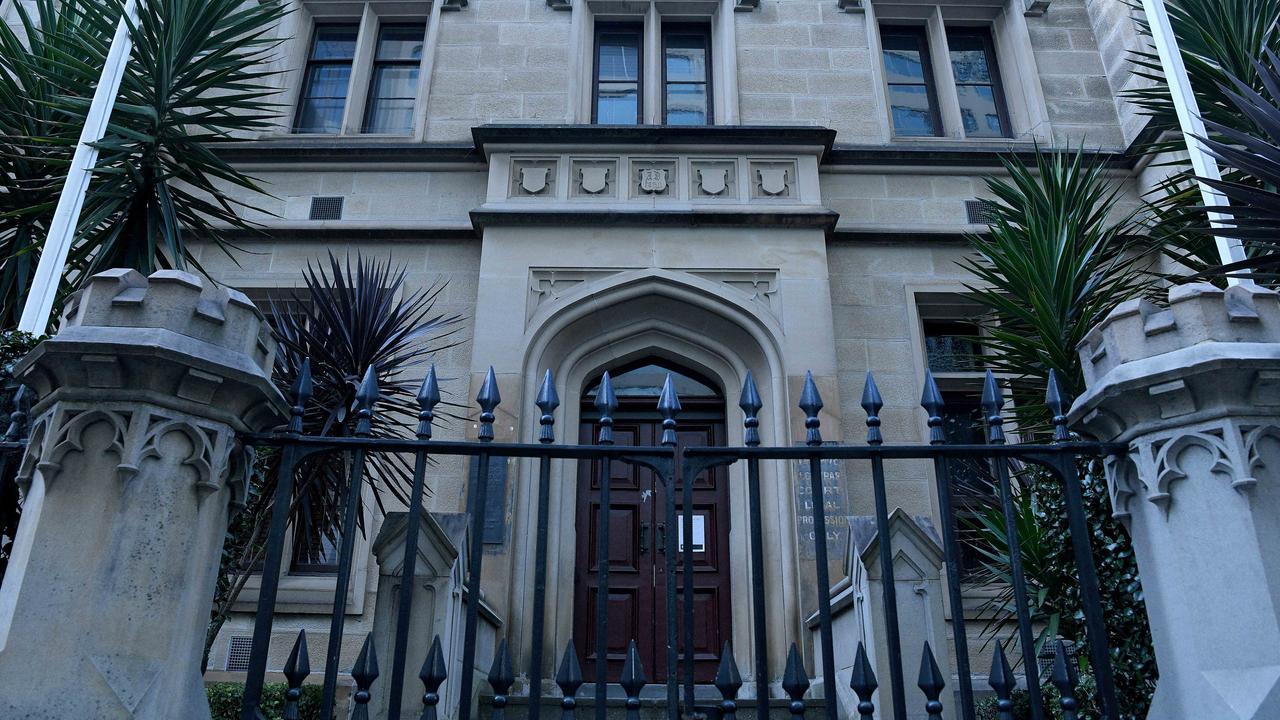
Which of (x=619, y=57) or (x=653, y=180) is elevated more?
(x=619, y=57)

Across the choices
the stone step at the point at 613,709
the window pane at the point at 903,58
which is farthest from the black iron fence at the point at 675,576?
the window pane at the point at 903,58

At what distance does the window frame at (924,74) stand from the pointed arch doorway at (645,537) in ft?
13.2

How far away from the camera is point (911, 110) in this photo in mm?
10594

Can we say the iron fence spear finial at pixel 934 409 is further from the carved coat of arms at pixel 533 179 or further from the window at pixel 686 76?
the window at pixel 686 76

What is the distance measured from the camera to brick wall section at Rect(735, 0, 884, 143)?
9.95m

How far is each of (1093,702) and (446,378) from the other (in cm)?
580

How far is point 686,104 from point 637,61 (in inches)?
37.2

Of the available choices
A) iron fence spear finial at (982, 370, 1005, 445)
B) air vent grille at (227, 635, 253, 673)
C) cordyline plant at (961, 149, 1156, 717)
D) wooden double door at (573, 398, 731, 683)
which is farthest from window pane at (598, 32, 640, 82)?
iron fence spear finial at (982, 370, 1005, 445)

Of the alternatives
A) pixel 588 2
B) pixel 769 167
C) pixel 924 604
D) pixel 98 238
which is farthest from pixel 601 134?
pixel 924 604

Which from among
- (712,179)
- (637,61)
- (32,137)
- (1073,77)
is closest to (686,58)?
(637,61)

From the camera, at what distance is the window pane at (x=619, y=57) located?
10.8 m

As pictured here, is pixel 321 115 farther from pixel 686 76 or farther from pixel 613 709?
pixel 613 709

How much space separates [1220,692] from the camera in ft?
7.66

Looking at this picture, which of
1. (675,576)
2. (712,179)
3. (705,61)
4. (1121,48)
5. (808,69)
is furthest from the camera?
(705,61)
